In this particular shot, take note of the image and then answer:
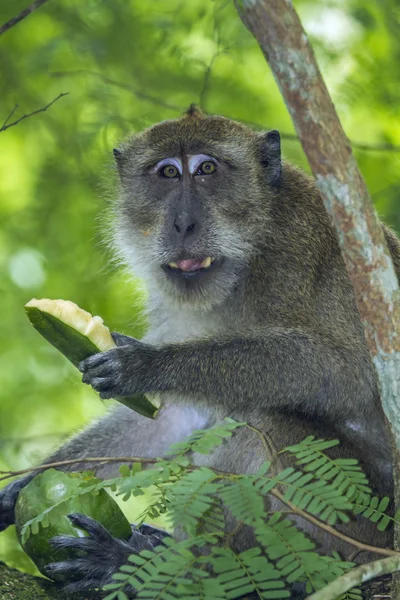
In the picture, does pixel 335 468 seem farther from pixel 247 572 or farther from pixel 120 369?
pixel 120 369

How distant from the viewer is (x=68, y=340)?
19.2 feet

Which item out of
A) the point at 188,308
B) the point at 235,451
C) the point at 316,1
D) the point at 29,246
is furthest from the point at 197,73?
the point at 235,451

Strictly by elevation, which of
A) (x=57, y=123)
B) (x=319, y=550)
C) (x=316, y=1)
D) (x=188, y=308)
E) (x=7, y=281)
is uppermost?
(x=316, y=1)

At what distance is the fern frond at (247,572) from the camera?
401 centimetres

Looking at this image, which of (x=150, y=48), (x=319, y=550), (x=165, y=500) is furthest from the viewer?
(x=150, y=48)

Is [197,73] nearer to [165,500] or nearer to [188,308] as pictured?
[188,308]

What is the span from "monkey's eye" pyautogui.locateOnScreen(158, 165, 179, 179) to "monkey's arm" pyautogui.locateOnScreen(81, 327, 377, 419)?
4.99 feet

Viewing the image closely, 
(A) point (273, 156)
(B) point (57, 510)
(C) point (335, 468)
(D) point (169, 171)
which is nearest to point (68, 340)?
(B) point (57, 510)

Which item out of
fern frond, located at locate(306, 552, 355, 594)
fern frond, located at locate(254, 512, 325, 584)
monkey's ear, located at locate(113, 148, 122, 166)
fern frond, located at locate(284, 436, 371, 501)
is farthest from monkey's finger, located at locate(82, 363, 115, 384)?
monkey's ear, located at locate(113, 148, 122, 166)

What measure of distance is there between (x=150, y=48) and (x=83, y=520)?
18.5 ft

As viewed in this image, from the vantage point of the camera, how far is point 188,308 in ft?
23.3

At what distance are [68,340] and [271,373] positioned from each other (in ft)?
4.90

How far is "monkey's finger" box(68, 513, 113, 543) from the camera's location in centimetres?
548

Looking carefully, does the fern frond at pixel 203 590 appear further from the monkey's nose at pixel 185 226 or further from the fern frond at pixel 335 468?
the monkey's nose at pixel 185 226
